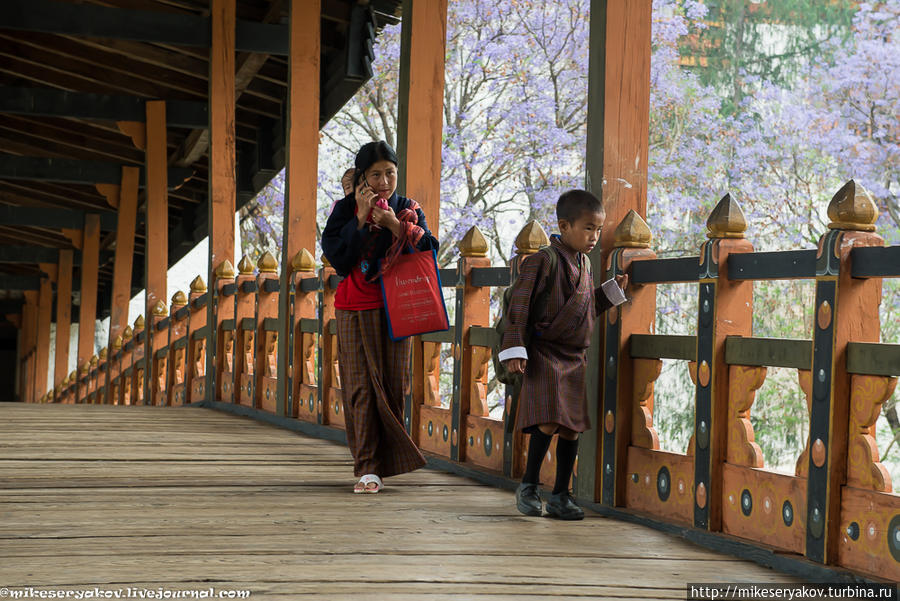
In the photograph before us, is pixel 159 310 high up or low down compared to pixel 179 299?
down

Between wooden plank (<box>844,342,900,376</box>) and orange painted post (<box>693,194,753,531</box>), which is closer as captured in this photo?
wooden plank (<box>844,342,900,376</box>)

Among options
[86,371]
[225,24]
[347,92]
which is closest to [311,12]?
[225,24]

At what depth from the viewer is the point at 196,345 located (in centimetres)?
890

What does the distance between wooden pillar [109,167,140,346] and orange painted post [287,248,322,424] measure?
678 cm

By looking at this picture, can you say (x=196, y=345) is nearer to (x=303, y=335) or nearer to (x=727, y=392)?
(x=303, y=335)

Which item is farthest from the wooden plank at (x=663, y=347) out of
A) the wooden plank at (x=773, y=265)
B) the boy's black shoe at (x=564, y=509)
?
the boy's black shoe at (x=564, y=509)

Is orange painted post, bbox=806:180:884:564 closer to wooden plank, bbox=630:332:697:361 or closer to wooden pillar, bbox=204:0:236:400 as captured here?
wooden plank, bbox=630:332:697:361

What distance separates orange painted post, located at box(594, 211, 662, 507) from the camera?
3.49m

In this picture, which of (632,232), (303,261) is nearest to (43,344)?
(303,261)

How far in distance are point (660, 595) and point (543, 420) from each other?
92cm

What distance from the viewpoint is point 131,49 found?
9570 mm

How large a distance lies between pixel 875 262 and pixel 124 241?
37.5 ft

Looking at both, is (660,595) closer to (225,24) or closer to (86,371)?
(225,24)

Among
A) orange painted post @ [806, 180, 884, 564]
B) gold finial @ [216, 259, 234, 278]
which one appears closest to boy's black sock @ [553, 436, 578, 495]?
orange painted post @ [806, 180, 884, 564]
